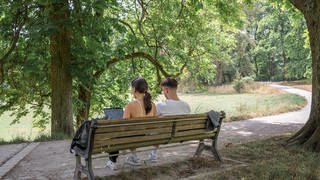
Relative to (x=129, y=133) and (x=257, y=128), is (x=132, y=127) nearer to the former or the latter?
(x=129, y=133)

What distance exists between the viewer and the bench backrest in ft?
17.7

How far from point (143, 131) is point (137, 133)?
4.4 inches

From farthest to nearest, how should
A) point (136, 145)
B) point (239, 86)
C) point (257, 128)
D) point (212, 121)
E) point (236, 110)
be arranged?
point (239, 86) < point (236, 110) < point (257, 128) < point (212, 121) < point (136, 145)

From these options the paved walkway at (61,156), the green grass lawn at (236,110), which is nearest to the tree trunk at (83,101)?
the green grass lawn at (236,110)

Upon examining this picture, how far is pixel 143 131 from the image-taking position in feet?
19.3

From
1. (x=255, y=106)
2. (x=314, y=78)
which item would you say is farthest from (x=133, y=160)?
(x=255, y=106)

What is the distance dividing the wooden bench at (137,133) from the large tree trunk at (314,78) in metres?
2.34

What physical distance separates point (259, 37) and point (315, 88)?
7179 cm

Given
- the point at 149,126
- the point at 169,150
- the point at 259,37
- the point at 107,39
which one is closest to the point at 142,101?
the point at 149,126

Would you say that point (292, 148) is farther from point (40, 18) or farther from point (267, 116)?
point (267, 116)

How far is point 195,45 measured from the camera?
17.8m

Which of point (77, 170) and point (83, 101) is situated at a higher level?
point (83, 101)

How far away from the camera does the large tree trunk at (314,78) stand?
8164 millimetres

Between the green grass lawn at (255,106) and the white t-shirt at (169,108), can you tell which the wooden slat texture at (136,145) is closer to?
the white t-shirt at (169,108)
